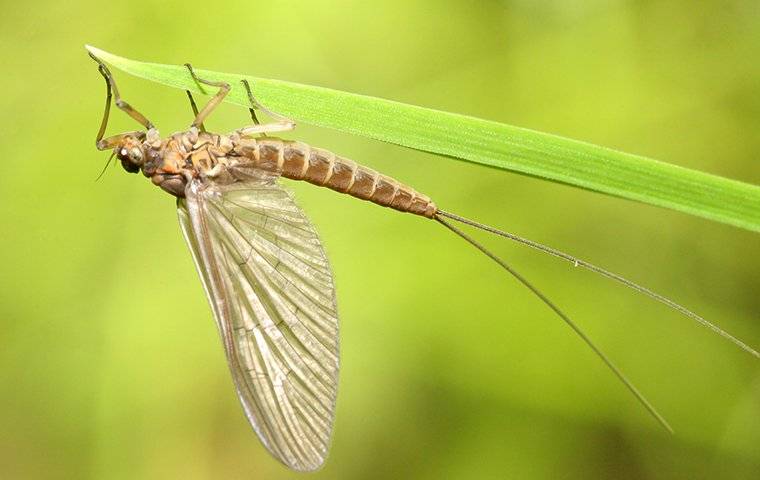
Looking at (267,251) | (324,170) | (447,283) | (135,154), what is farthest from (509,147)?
(447,283)

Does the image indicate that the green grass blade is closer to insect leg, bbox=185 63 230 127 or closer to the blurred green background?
insect leg, bbox=185 63 230 127

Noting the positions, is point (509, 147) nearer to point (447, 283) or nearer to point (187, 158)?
point (187, 158)

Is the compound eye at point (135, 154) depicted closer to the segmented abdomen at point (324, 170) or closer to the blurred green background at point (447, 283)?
the segmented abdomen at point (324, 170)

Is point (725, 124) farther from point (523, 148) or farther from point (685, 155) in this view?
point (523, 148)

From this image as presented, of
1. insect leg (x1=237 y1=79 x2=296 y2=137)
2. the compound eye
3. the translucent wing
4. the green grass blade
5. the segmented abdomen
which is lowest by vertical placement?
the translucent wing

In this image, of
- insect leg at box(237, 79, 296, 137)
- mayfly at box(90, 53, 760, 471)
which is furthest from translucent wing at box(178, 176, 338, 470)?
insect leg at box(237, 79, 296, 137)

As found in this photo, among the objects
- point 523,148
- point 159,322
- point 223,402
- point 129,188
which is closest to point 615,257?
point 523,148

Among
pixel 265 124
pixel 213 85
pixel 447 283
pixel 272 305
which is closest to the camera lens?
pixel 213 85
